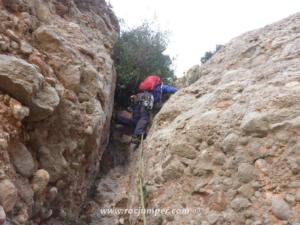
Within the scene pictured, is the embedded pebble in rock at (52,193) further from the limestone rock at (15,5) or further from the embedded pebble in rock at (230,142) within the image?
the limestone rock at (15,5)

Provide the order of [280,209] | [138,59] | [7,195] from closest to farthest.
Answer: [7,195] → [280,209] → [138,59]

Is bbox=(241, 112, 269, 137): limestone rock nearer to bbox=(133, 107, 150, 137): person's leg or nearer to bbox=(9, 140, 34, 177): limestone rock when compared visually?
bbox=(9, 140, 34, 177): limestone rock

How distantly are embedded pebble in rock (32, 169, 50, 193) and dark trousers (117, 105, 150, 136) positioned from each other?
10.8ft

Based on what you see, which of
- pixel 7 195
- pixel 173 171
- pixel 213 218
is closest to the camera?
pixel 7 195

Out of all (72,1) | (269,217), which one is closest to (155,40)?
(72,1)

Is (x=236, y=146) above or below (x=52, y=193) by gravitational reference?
above

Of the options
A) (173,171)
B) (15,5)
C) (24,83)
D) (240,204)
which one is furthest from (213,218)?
(15,5)

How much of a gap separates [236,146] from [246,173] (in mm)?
442

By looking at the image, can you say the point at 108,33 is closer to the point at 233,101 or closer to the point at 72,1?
the point at 72,1

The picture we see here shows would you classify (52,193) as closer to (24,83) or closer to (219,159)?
(24,83)

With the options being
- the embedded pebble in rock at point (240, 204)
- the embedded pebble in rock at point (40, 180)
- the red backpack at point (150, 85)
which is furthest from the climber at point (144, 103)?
the embedded pebble in rock at point (240, 204)

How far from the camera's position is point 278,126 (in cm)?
438

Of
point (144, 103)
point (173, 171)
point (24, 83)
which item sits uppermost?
point (144, 103)

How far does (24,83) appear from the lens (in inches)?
159
